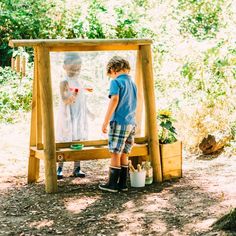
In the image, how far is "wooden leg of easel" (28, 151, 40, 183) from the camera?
7242 millimetres

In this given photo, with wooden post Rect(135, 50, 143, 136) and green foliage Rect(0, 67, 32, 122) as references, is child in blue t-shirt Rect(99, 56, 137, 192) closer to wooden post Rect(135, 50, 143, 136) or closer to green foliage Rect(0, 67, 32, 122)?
wooden post Rect(135, 50, 143, 136)

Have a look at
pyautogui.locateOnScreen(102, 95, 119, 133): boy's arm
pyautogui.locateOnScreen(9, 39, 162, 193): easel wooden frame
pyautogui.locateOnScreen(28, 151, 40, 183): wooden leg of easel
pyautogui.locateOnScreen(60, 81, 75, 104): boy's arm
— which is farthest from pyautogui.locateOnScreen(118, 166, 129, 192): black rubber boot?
pyautogui.locateOnScreen(28, 151, 40, 183): wooden leg of easel

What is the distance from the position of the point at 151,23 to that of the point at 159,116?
22.3 ft

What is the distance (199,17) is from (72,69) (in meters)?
9.17

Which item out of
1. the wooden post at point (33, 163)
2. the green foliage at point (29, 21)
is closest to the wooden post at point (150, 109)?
the wooden post at point (33, 163)

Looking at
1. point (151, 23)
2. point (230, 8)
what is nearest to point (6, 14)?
point (151, 23)

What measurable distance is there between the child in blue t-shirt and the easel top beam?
300 mm

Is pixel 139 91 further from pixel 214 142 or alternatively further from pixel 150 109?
pixel 214 142

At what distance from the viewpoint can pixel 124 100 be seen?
6570mm

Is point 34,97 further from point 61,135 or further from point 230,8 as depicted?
point 230,8

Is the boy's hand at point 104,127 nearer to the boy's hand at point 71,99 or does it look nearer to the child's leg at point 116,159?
the child's leg at point 116,159

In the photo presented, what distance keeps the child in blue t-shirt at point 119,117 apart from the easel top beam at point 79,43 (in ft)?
0.98

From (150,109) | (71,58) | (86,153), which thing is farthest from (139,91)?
(86,153)

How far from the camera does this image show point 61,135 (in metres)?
7.10
